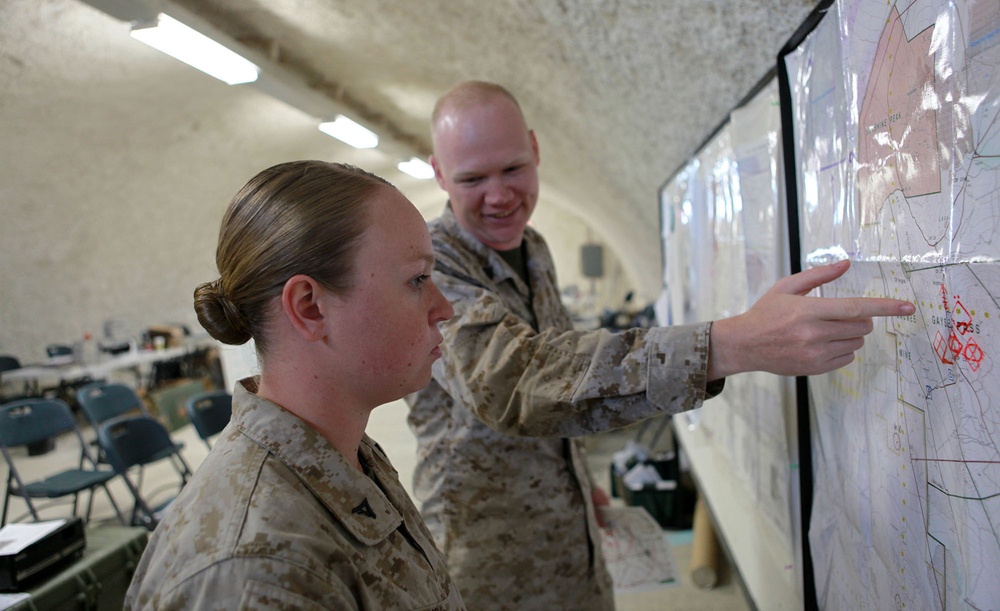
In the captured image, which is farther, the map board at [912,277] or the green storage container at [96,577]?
the green storage container at [96,577]

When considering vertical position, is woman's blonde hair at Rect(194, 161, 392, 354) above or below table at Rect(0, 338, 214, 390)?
above

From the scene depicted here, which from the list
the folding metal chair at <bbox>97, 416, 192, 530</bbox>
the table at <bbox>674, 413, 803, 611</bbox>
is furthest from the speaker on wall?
the table at <bbox>674, 413, 803, 611</bbox>

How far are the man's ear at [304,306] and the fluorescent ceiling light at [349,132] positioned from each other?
4992 millimetres

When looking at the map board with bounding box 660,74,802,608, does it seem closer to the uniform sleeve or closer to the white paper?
the uniform sleeve

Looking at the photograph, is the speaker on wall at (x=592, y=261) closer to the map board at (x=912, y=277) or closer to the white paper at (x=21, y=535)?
the white paper at (x=21, y=535)

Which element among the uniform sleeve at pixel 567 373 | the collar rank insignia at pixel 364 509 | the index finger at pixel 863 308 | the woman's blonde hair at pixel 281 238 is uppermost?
the woman's blonde hair at pixel 281 238

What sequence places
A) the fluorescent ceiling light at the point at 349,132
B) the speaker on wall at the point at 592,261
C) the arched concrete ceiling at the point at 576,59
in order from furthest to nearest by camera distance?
the speaker on wall at the point at 592,261, the fluorescent ceiling light at the point at 349,132, the arched concrete ceiling at the point at 576,59

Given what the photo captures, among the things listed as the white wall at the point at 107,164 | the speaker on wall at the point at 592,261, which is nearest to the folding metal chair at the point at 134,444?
the white wall at the point at 107,164

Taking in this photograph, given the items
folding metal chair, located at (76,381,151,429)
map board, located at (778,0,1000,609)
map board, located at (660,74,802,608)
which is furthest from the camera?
folding metal chair, located at (76,381,151,429)

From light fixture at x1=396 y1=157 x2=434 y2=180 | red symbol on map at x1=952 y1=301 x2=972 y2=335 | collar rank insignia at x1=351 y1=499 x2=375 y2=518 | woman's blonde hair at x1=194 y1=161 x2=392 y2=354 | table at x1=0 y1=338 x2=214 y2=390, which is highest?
light fixture at x1=396 y1=157 x2=434 y2=180

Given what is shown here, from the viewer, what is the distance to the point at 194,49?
3473 millimetres

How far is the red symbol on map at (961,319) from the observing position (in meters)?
0.56

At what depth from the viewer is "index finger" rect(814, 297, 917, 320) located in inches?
25.9

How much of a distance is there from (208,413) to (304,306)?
3.47 metres
